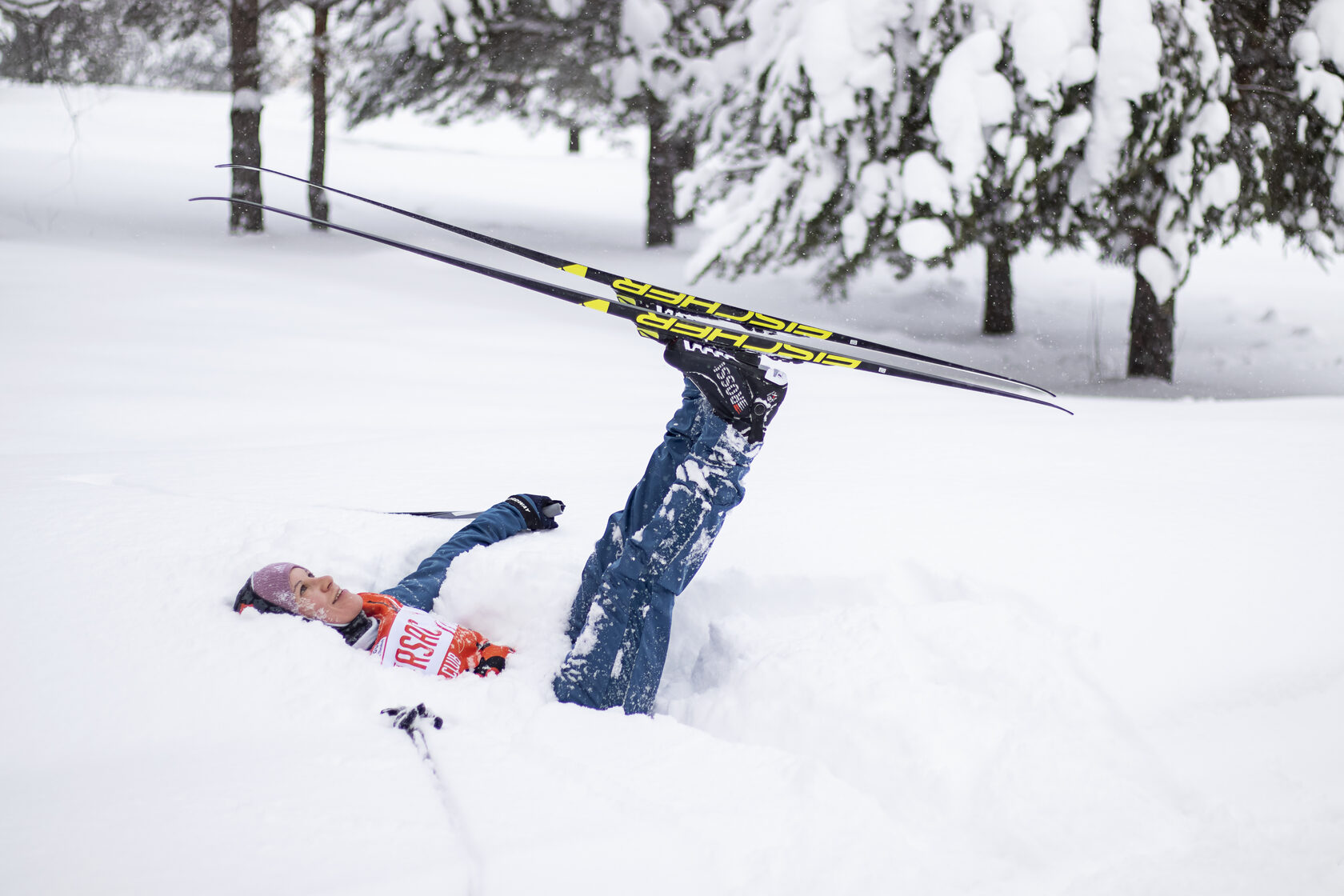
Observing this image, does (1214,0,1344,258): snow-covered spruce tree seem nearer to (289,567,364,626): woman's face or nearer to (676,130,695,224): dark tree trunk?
(676,130,695,224): dark tree trunk

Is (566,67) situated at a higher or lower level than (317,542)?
higher

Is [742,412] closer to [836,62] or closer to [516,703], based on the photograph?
[516,703]

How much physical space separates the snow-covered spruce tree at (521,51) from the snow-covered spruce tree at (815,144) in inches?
68.9

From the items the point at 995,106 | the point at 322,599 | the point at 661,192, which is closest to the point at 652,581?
the point at 322,599

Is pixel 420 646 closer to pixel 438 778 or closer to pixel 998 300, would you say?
pixel 438 778

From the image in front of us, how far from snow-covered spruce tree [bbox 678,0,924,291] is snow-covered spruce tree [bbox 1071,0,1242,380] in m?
1.17

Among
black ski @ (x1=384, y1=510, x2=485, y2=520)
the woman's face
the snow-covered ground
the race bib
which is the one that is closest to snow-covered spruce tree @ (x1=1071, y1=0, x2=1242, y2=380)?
the snow-covered ground

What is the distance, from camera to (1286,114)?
7.00 m

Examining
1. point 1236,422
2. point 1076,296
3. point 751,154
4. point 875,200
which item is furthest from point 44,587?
point 1076,296

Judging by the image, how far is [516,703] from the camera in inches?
94.6

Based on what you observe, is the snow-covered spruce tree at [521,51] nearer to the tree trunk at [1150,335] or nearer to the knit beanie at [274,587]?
the tree trunk at [1150,335]

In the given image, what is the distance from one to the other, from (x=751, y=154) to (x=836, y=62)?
5.16ft

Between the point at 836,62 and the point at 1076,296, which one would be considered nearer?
the point at 836,62

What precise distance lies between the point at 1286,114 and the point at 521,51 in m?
6.98
